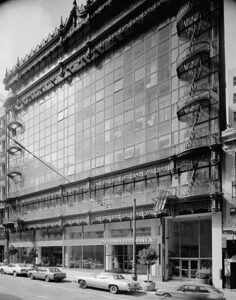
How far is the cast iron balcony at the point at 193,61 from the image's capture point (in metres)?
39.7

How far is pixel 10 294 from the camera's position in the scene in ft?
96.0

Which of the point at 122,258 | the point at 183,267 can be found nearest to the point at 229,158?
the point at 183,267

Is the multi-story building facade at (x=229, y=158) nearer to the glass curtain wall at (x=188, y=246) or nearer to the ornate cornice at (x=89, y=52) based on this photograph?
the glass curtain wall at (x=188, y=246)

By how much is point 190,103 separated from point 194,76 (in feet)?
9.65

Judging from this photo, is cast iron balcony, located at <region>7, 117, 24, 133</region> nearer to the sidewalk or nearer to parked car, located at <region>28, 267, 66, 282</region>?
the sidewalk

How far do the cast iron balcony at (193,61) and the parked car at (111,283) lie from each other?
1994 cm

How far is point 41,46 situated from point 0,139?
74.2ft

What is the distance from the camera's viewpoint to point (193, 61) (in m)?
40.7

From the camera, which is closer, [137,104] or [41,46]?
[137,104]

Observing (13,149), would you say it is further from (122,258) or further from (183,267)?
(183,267)

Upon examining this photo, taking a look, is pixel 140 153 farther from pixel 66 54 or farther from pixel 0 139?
pixel 0 139

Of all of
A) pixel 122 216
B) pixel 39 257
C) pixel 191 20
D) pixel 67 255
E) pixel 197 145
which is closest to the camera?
pixel 197 145

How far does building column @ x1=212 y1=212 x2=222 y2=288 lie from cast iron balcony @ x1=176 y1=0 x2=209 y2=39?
1757cm

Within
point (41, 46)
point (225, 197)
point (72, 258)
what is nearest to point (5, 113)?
point (41, 46)
